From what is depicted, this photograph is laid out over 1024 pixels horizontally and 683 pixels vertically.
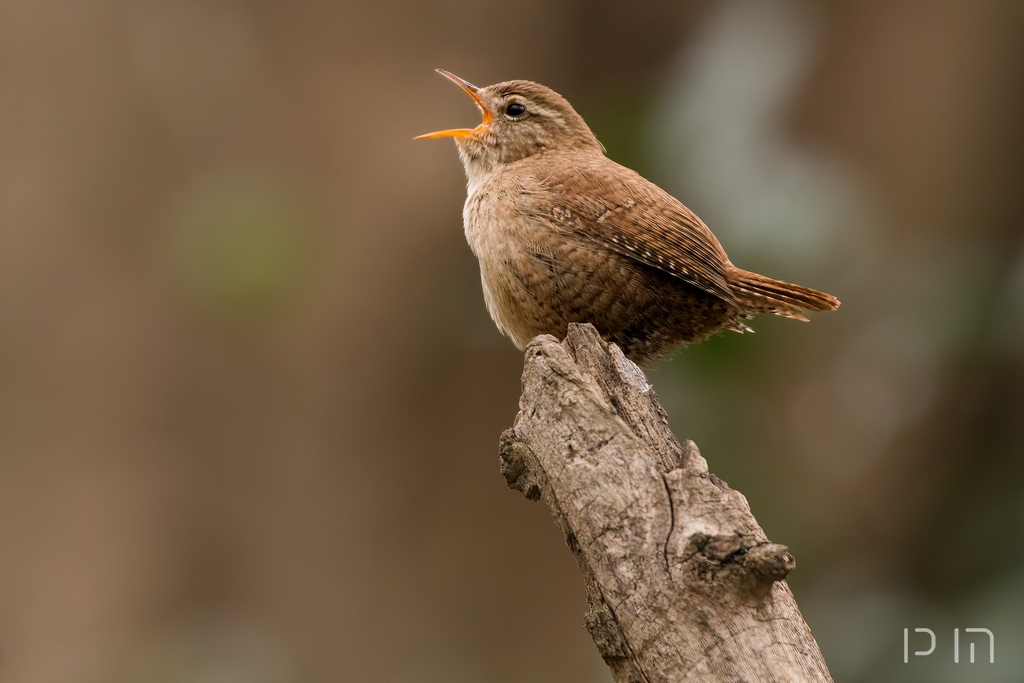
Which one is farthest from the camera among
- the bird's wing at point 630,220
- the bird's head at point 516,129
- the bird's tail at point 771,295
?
the bird's head at point 516,129

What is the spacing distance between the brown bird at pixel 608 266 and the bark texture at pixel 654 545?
0.96 metres

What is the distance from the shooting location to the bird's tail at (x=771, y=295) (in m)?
3.56

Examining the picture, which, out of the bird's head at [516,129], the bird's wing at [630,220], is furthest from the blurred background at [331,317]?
the bird's wing at [630,220]

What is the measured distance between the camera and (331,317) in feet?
21.1

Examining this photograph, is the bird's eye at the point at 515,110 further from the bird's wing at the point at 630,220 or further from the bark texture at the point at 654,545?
the bark texture at the point at 654,545

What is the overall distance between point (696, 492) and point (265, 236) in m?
3.67

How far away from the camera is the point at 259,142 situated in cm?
642

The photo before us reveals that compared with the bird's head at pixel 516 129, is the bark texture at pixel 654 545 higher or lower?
lower

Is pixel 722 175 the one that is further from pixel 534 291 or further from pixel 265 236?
pixel 265 236

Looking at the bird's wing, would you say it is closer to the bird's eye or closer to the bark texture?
the bird's eye

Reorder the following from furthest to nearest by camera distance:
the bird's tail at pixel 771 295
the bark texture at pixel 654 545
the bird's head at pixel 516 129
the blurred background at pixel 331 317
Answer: the blurred background at pixel 331 317, the bird's head at pixel 516 129, the bird's tail at pixel 771 295, the bark texture at pixel 654 545

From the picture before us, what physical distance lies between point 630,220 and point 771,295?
0.53m

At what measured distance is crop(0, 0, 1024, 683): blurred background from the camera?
5.52 meters

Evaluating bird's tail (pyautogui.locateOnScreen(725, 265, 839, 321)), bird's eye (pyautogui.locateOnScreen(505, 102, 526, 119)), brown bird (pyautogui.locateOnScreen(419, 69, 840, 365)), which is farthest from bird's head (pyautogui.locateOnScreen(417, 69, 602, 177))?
bird's tail (pyautogui.locateOnScreen(725, 265, 839, 321))
